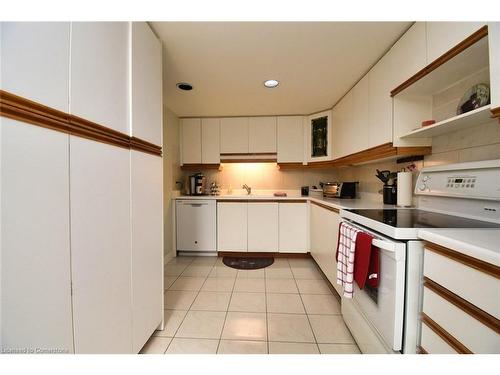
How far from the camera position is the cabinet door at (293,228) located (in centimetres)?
265

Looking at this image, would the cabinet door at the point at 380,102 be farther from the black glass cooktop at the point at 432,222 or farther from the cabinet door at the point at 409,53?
the black glass cooktop at the point at 432,222

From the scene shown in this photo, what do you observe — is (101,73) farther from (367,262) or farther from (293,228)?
(293,228)

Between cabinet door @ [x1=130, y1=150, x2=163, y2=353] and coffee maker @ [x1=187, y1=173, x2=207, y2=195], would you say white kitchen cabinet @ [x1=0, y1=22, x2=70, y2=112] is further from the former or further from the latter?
coffee maker @ [x1=187, y1=173, x2=207, y2=195]

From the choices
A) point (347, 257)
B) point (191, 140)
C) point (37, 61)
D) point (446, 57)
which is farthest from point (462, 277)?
point (191, 140)

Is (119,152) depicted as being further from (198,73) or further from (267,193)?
(267,193)

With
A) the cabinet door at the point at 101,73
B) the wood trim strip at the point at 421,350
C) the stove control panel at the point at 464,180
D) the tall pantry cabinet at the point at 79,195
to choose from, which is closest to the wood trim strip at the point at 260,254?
the tall pantry cabinet at the point at 79,195

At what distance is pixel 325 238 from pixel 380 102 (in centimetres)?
135

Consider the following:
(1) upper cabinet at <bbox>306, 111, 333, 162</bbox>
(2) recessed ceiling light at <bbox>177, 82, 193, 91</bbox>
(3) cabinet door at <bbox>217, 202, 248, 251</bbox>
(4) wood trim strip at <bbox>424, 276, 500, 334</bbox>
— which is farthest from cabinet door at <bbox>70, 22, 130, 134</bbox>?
(1) upper cabinet at <bbox>306, 111, 333, 162</bbox>

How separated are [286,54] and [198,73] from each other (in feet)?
2.69

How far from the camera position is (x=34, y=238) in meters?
0.57

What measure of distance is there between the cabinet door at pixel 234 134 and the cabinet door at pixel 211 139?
80mm

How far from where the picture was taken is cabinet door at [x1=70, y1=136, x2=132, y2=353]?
715mm

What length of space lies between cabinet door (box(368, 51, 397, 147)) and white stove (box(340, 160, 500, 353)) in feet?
1.54
